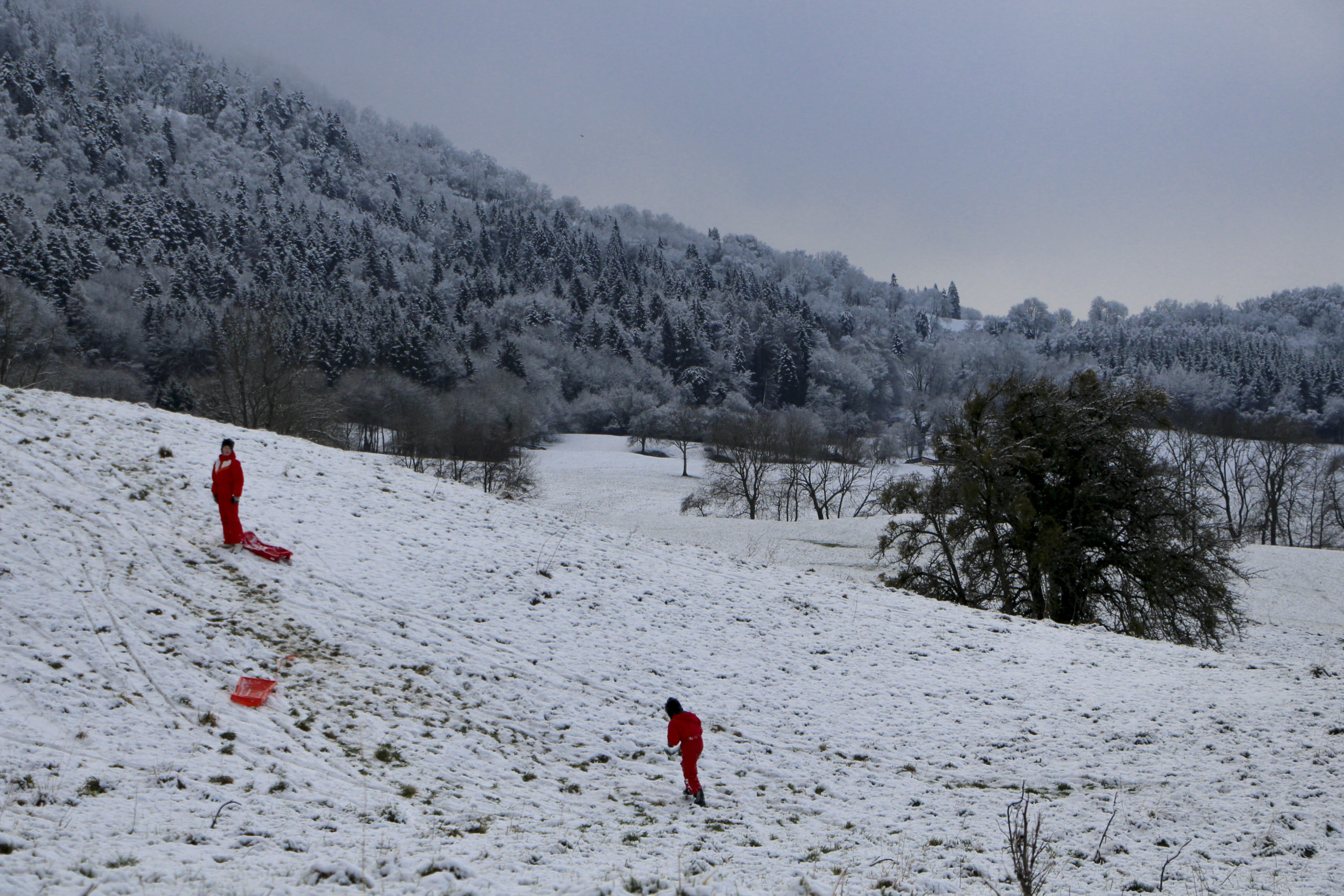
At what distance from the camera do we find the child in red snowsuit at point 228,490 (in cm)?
1255

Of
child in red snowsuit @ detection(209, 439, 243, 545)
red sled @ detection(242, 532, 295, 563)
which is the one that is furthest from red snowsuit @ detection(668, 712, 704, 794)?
child in red snowsuit @ detection(209, 439, 243, 545)

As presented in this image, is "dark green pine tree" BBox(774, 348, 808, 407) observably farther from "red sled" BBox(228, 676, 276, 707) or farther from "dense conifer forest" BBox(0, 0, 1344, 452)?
"red sled" BBox(228, 676, 276, 707)

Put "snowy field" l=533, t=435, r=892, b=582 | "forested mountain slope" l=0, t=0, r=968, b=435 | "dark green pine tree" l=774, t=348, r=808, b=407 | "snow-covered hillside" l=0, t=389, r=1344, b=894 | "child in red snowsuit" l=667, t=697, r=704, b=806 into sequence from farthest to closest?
"dark green pine tree" l=774, t=348, r=808, b=407
"forested mountain slope" l=0, t=0, r=968, b=435
"snowy field" l=533, t=435, r=892, b=582
"child in red snowsuit" l=667, t=697, r=704, b=806
"snow-covered hillside" l=0, t=389, r=1344, b=894

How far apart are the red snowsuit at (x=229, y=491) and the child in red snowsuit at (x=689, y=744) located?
8911 mm

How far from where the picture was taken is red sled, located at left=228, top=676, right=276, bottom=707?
8.59 m

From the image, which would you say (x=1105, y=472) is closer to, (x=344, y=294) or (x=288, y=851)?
(x=288, y=851)

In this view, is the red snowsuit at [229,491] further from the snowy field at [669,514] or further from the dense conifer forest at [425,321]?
the dense conifer forest at [425,321]

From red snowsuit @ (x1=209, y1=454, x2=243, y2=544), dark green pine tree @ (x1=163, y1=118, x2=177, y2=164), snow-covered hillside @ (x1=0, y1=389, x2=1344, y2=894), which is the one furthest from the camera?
dark green pine tree @ (x1=163, y1=118, x2=177, y2=164)

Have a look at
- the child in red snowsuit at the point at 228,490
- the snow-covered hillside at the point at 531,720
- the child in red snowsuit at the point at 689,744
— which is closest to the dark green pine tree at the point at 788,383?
the snow-covered hillside at the point at 531,720

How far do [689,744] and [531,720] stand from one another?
274cm

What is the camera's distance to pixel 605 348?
137 m

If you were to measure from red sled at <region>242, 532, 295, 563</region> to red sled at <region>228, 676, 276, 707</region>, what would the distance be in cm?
392

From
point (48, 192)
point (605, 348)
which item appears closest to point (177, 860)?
point (605, 348)

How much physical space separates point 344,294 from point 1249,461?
13792cm
